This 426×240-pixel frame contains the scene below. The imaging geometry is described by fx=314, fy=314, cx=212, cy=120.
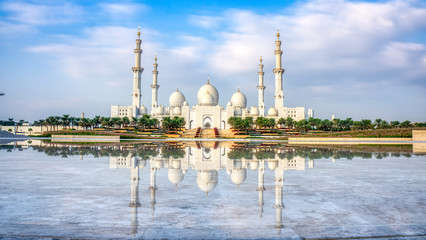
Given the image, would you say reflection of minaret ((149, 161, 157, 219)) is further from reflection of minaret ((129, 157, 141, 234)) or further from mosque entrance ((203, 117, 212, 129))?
mosque entrance ((203, 117, 212, 129))

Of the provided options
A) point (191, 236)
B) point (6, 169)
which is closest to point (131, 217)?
point (191, 236)

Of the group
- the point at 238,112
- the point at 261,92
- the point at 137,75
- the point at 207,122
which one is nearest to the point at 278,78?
the point at 261,92

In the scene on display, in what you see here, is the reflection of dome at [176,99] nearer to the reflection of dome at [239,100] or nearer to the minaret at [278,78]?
the reflection of dome at [239,100]

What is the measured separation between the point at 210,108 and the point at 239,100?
14.2 m

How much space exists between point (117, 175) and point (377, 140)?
101ft

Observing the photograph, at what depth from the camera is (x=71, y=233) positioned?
368 cm

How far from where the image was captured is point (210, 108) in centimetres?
7806

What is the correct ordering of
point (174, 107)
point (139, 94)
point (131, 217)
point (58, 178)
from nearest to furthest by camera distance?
point (131, 217)
point (58, 178)
point (139, 94)
point (174, 107)

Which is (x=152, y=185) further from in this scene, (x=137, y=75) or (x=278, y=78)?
(x=137, y=75)

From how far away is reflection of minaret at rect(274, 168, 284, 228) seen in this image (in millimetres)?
4207

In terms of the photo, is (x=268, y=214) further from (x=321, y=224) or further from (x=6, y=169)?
(x=6, y=169)

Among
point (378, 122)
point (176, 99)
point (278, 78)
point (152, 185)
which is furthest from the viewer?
point (176, 99)

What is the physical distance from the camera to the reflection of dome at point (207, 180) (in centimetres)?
640

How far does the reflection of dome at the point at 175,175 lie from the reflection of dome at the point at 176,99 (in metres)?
83.7
